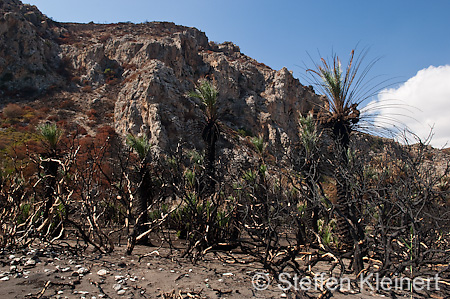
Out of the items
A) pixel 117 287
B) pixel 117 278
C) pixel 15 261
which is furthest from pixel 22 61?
pixel 117 287

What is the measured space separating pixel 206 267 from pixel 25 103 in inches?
1367

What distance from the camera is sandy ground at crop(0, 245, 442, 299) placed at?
3.35m

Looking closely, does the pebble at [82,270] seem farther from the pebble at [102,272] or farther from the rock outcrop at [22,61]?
the rock outcrop at [22,61]

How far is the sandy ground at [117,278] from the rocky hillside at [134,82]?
1791 cm

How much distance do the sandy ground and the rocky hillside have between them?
17.9 meters

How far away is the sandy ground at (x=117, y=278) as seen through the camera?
335cm

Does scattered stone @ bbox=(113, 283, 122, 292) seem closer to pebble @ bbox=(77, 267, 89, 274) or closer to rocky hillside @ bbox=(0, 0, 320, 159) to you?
pebble @ bbox=(77, 267, 89, 274)

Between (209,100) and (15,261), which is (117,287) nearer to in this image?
(15,261)

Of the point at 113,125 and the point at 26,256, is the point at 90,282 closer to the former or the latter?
the point at 26,256

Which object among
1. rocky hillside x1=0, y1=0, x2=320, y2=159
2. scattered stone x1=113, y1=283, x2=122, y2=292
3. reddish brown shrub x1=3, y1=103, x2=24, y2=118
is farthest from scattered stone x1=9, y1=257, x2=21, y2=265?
reddish brown shrub x1=3, y1=103, x2=24, y2=118

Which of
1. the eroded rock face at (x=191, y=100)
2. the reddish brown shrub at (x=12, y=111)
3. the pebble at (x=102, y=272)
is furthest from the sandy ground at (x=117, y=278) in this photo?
the reddish brown shrub at (x=12, y=111)

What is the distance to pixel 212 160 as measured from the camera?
11.4 m

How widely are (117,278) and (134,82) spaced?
2548 cm

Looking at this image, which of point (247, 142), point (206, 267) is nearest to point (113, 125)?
point (247, 142)
